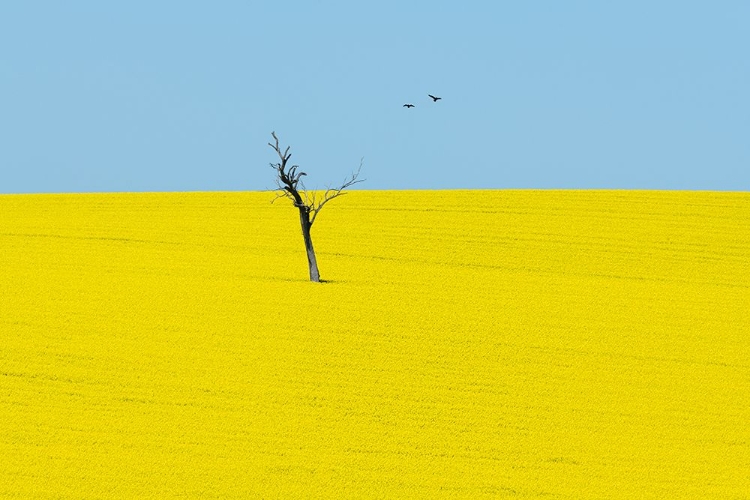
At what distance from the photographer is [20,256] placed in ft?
96.0

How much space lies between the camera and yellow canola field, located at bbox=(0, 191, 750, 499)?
1395cm

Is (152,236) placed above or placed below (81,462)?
above

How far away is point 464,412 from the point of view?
53.1 feet

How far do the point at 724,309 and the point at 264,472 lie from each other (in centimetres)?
1401

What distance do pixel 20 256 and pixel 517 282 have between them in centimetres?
1346

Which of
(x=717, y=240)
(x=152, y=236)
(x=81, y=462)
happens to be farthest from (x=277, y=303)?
(x=717, y=240)

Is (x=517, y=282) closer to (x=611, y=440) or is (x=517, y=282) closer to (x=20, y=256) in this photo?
Result: (x=611, y=440)

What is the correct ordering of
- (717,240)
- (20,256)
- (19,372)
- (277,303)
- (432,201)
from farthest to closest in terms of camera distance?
1. (432,201)
2. (717,240)
3. (20,256)
4. (277,303)
5. (19,372)

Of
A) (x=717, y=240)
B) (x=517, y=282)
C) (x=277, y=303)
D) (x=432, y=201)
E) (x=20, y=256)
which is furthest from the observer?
(x=432, y=201)

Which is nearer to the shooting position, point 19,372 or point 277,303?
point 19,372

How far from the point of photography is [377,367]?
18.1 metres

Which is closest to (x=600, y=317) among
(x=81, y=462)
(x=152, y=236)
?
(x=81, y=462)

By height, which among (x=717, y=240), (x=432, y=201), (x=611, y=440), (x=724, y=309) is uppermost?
(x=432, y=201)

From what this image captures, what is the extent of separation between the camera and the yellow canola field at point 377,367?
549 inches
